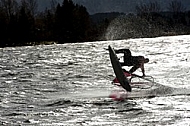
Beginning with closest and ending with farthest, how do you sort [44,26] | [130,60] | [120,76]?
[120,76] → [130,60] → [44,26]

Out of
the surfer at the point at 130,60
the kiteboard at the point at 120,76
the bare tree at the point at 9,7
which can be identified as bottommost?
the kiteboard at the point at 120,76

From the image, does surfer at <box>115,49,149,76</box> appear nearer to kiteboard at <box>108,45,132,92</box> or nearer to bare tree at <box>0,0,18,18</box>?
kiteboard at <box>108,45,132,92</box>

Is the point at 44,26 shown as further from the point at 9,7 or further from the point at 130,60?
the point at 130,60

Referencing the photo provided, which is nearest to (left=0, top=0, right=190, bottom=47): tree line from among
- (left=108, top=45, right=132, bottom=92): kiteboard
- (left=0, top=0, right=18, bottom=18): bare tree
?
(left=0, top=0, right=18, bottom=18): bare tree

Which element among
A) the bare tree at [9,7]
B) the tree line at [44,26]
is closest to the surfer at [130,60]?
the tree line at [44,26]

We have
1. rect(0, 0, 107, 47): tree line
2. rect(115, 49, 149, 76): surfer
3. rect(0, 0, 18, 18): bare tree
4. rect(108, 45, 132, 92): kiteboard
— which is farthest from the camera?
rect(0, 0, 18, 18): bare tree

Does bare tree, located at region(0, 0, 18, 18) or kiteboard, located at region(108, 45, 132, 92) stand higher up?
bare tree, located at region(0, 0, 18, 18)

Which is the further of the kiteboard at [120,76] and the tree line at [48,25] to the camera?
the tree line at [48,25]

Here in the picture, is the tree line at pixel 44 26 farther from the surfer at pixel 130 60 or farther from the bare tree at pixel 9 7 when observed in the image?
the surfer at pixel 130 60

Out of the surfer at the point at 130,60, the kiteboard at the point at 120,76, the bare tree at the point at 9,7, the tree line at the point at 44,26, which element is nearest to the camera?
the kiteboard at the point at 120,76

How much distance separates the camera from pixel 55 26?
4811 inches

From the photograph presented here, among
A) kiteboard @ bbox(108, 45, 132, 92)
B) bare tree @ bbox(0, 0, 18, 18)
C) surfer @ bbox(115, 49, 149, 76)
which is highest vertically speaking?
bare tree @ bbox(0, 0, 18, 18)

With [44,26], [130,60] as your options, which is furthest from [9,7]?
[130,60]

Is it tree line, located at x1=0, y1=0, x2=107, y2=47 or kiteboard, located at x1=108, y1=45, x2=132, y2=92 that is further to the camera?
tree line, located at x1=0, y1=0, x2=107, y2=47
